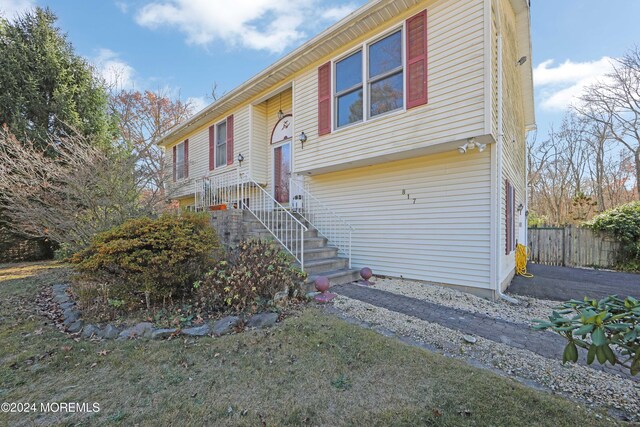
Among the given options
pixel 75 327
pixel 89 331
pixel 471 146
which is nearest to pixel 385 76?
pixel 471 146

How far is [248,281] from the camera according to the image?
3.99 metres

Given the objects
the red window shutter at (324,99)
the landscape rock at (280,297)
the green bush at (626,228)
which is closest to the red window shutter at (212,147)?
the red window shutter at (324,99)

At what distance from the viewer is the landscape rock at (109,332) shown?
3410 millimetres

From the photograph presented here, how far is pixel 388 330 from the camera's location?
3482 mm

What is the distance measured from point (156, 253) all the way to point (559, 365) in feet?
15.7

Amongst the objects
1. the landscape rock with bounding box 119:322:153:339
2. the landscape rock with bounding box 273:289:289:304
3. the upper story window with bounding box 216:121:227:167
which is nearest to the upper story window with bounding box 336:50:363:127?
the landscape rock with bounding box 273:289:289:304

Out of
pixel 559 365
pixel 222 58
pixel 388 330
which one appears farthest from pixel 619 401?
pixel 222 58

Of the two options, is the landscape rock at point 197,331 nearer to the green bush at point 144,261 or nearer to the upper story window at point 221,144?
the green bush at point 144,261

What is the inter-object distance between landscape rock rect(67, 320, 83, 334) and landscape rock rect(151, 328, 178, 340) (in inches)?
45.0

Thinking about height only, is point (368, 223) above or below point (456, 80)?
below

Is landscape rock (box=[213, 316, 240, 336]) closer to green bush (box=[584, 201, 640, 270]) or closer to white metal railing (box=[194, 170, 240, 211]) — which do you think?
white metal railing (box=[194, 170, 240, 211])

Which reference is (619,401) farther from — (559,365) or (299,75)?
(299,75)

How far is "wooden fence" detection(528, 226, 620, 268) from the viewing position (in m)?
8.75

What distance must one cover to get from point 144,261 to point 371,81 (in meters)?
5.26
